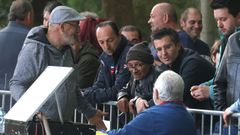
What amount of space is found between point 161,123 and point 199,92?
104 centimetres

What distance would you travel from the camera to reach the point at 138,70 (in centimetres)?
940

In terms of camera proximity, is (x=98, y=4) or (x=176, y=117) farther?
(x=98, y=4)

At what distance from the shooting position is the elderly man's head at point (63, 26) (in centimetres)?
898

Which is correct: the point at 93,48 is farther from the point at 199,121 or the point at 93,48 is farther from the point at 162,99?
the point at 162,99

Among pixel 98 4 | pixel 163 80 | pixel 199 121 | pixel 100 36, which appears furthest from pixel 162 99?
pixel 98 4

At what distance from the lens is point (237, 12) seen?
349 inches

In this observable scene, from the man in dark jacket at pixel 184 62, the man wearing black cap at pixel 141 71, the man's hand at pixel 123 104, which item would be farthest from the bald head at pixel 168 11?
the man's hand at pixel 123 104

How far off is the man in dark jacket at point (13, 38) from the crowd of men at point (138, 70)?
1cm

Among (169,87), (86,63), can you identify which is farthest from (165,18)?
(169,87)

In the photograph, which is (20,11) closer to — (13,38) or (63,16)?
(13,38)

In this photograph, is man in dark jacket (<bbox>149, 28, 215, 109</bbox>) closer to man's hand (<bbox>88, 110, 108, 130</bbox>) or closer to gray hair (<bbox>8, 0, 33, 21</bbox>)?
man's hand (<bbox>88, 110, 108, 130</bbox>)

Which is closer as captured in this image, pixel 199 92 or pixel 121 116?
pixel 199 92

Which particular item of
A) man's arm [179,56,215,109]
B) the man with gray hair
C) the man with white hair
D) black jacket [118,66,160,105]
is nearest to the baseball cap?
the man with gray hair

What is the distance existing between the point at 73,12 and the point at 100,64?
1.41 metres
